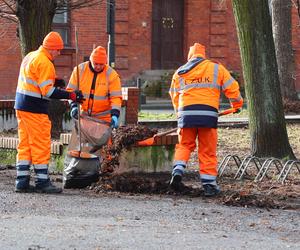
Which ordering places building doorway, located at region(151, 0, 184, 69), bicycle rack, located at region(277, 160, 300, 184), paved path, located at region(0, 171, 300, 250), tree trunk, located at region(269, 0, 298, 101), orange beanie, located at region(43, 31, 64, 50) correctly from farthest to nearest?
building doorway, located at region(151, 0, 184, 69)
tree trunk, located at region(269, 0, 298, 101)
bicycle rack, located at region(277, 160, 300, 184)
orange beanie, located at region(43, 31, 64, 50)
paved path, located at region(0, 171, 300, 250)

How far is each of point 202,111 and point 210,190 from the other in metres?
0.85

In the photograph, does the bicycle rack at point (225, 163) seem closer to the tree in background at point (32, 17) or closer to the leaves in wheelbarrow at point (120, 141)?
the leaves in wheelbarrow at point (120, 141)

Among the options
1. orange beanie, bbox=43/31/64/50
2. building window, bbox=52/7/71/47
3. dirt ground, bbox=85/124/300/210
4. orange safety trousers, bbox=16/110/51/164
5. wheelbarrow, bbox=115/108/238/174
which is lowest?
dirt ground, bbox=85/124/300/210

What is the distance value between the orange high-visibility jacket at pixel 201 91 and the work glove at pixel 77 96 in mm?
1080

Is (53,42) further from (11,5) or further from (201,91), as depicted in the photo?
(11,5)

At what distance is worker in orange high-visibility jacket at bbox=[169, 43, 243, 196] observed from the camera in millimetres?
8867

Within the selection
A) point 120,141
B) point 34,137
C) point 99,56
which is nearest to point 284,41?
point 120,141

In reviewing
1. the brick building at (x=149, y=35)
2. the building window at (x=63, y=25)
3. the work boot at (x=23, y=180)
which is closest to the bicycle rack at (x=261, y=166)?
the work boot at (x=23, y=180)

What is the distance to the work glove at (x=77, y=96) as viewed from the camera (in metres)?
8.95

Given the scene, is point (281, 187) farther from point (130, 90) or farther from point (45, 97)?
point (130, 90)

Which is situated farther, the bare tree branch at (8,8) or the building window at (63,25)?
the building window at (63,25)

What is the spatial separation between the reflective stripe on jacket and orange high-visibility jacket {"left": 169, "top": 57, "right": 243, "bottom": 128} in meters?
1.43

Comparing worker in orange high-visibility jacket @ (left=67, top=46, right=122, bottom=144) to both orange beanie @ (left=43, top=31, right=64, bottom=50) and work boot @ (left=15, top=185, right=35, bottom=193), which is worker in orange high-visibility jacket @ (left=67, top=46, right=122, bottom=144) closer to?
orange beanie @ (left=43, top=31, right=64, bottom=50)

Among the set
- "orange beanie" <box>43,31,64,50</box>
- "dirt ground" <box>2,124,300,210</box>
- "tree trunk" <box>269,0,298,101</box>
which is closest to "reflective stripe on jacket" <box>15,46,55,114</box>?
"orange beanie" <box>43,31,64,50</box>
